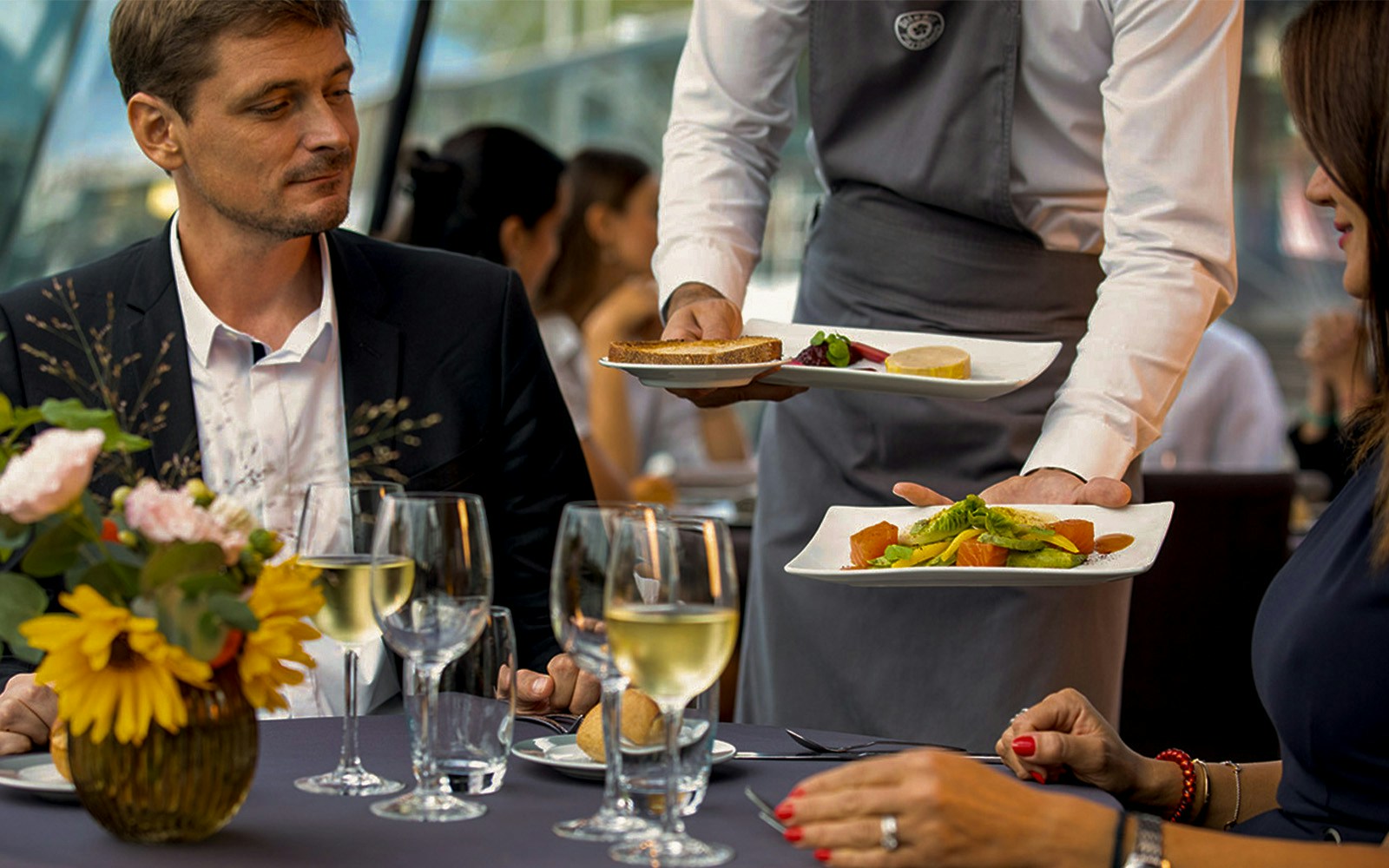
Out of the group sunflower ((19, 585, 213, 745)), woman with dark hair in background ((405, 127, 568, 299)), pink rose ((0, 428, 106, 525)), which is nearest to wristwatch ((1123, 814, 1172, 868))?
sunflower ((19, 585, 213, 745))

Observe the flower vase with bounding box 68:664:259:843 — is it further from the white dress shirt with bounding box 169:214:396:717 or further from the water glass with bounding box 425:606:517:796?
the white dress shirt with bounding box 169:214:396:717

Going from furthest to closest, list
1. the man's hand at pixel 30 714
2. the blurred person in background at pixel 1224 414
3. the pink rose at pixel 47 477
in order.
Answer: the blurred person in background at pixel 1224 414 → the man's hand at pixel 30 714 → the pink rose at pixel 47 477

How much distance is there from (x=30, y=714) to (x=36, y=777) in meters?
0.14

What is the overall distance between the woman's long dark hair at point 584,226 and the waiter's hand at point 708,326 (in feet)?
8.27

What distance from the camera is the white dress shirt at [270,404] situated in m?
2.12

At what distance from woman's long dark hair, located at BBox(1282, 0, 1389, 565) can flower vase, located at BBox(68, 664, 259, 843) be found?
1.01 metres

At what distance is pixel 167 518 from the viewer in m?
1.07

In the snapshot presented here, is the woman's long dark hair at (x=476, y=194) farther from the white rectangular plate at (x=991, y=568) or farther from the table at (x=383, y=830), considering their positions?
the table at (x=383, y=830)

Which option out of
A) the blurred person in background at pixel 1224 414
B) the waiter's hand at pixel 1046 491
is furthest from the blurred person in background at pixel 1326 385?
the waiter's hand at pixel 1046 491

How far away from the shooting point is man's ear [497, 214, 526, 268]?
421 centimetres

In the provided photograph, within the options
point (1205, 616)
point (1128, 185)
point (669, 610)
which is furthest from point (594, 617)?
point (1205, 616)

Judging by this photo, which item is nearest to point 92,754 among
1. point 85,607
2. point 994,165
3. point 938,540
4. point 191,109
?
point 85,607

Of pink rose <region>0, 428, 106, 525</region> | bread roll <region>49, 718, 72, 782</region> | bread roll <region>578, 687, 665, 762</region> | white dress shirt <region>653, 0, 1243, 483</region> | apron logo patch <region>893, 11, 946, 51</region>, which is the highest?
apron logo patch <region>893, 11, 946, 51</region>

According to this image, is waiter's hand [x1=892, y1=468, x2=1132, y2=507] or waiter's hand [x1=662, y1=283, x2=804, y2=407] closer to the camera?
waiter's hand [x1=892, y1=468, x2=1132, y2=507]
